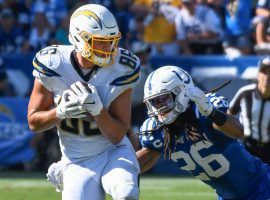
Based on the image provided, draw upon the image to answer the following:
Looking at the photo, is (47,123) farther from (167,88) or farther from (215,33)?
(215,33)

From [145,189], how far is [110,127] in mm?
4052

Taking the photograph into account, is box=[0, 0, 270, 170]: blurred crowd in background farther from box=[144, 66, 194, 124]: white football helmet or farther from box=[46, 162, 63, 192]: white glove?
box=[144, 66, 194, 124]: white football helmet

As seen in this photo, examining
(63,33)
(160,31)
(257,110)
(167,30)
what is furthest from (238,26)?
(257,110)

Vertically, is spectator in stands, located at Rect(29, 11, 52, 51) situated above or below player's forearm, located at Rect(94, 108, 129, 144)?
below

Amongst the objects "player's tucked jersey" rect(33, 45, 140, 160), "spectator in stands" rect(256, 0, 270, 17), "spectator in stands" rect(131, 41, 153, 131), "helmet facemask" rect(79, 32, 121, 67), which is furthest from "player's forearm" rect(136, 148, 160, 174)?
"spectator in stands" rect(256, 0, 270, 17)

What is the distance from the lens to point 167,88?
200 inches

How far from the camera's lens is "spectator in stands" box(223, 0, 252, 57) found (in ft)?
38.1

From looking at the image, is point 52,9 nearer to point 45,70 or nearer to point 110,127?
point 45,70

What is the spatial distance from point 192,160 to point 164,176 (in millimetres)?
5076

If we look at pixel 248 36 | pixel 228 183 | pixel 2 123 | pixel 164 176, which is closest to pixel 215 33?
pixel 248 36

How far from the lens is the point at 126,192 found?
4949mm

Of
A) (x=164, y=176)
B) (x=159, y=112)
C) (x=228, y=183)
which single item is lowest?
(x=164, y=176)

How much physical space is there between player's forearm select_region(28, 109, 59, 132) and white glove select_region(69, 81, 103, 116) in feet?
0.69

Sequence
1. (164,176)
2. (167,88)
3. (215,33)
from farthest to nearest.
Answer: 1. (215,33)
2. (164,176)
3. (167,88)
